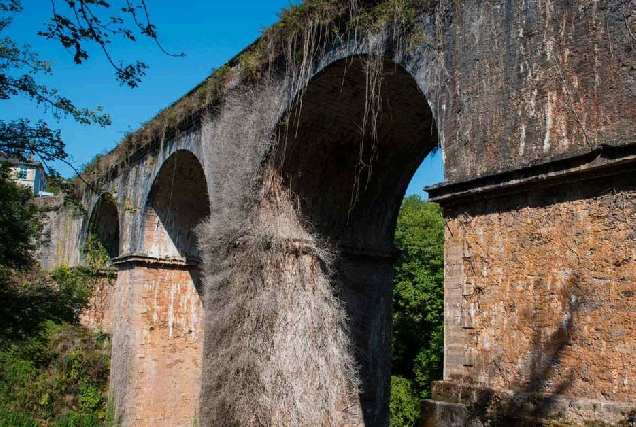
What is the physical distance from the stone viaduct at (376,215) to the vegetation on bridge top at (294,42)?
33 millimetres

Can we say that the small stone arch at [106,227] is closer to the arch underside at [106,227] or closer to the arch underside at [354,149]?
the arch underside at [106,227]

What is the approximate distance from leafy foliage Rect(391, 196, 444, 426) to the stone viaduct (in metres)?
11.2

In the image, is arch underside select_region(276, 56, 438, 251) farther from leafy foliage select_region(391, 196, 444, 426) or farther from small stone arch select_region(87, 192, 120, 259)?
leafy foliage select_region(391, 196, 444, 426)

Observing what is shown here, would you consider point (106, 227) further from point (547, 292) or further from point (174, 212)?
point (547, 292)

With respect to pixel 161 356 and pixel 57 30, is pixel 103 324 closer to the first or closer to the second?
pixel 161 356

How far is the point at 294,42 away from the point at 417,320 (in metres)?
16.3

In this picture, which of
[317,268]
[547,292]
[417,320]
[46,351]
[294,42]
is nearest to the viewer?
[547,292]

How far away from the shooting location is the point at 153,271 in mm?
11633

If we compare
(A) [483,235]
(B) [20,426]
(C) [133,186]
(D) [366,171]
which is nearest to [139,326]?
(C) [133,186]

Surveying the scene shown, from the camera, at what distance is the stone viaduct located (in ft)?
13.0

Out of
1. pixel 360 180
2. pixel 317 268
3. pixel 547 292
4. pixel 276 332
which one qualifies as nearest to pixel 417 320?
pixel 360 180

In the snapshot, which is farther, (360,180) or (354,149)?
(360,180)

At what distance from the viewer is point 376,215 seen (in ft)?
30.6

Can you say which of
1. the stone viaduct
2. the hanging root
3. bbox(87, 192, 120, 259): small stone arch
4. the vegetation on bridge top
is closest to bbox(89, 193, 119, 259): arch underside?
bbox(87, 192, 120, 259): small stone arch
